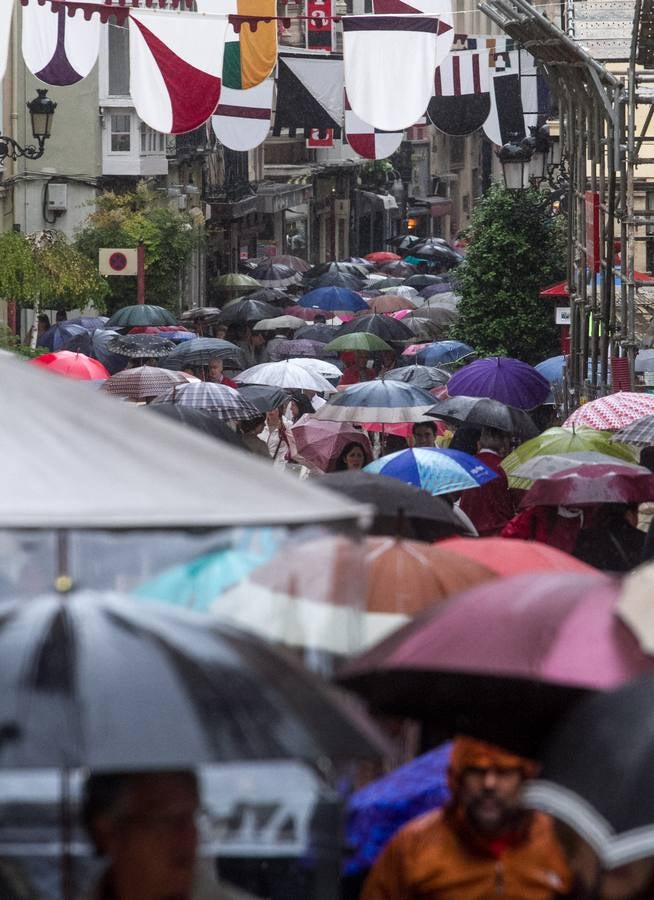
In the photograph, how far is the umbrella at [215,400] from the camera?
12703 millimetres

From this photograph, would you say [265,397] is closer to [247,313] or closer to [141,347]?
[141,347]

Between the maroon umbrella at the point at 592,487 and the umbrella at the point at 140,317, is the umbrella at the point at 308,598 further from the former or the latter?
the umbrella at the point at 140,317

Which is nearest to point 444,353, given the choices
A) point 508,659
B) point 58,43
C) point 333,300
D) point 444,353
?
point 444,353

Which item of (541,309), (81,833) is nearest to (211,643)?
(81,833)

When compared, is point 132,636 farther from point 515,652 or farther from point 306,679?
point 515,652

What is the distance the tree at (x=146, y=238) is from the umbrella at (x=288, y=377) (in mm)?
20825

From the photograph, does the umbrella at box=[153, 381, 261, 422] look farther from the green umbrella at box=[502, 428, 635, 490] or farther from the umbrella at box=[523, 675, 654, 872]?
the umbrella at box=[523, 675, 654, 872]

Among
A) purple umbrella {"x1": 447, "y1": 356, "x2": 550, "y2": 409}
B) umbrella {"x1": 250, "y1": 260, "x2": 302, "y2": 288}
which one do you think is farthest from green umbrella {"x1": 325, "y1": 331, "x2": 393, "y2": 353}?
umbrella {"x1": 250, "y1": 260, "x2": 302, "y2": 288}

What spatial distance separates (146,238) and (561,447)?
28643 mm

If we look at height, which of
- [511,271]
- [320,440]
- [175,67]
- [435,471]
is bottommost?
[320,440]

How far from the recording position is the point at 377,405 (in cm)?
1355

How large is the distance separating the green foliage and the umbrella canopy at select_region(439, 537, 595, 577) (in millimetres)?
18273

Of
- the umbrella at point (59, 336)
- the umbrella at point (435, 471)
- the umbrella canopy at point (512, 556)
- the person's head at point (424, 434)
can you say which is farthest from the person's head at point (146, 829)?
the umbrella at point (59, 336)

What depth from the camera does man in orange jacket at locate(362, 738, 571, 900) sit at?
4031 millimetres
